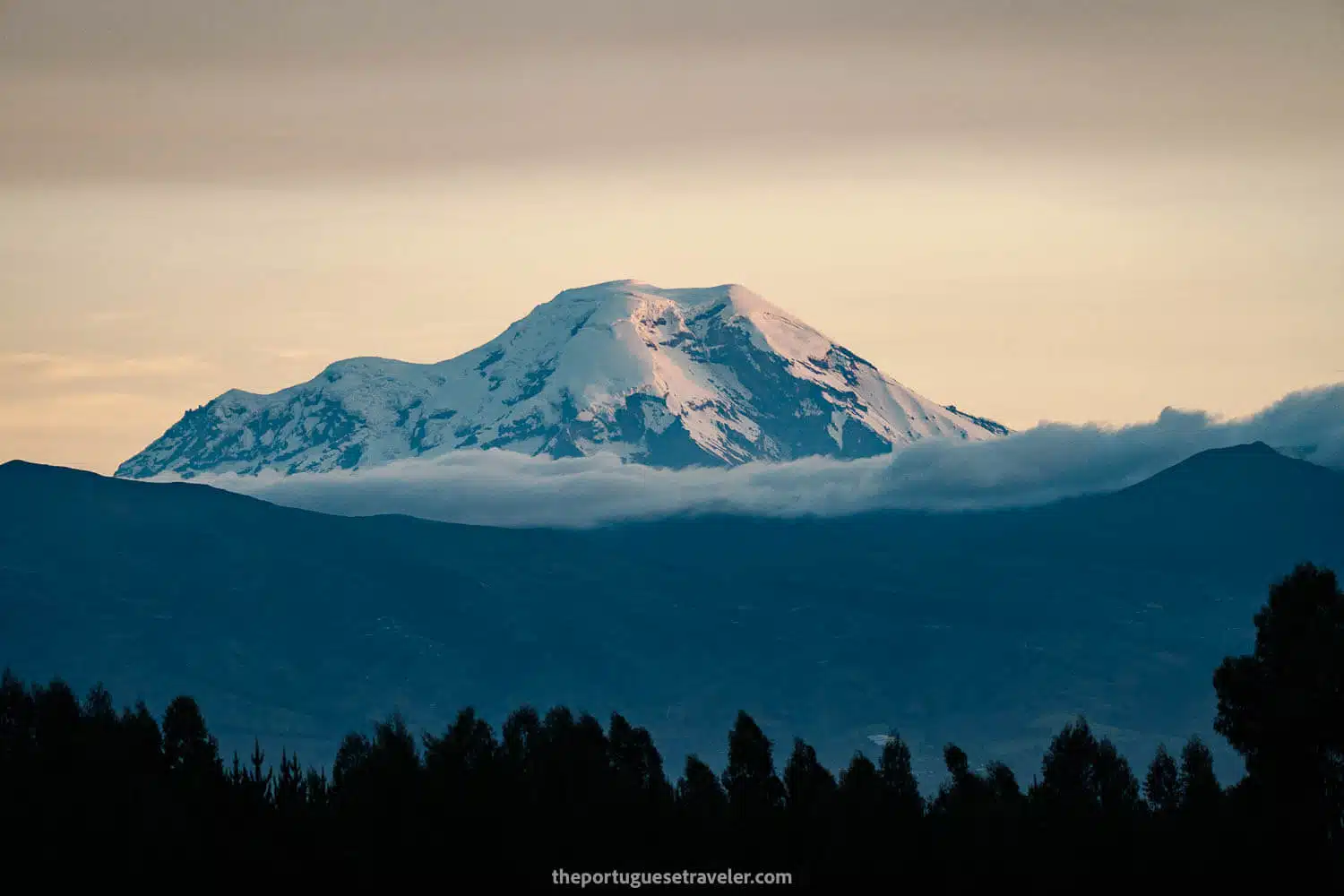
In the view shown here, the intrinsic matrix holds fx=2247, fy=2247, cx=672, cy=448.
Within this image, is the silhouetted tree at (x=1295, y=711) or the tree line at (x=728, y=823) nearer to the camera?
the tree line at (x=728, y=823)

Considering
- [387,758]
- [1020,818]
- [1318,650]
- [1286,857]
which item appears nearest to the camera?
[1286,857]

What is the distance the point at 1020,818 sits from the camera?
14788 centimetres

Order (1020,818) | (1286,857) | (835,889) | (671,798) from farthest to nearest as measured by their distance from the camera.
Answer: (671,798) < (1020,818) < (835,889) < (1286,857)

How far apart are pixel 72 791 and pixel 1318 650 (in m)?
77.5

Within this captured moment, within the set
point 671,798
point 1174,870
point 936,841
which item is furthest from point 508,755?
point 1174,870

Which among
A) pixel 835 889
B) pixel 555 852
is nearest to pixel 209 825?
pixel 555 852

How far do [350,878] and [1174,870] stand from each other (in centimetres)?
4577

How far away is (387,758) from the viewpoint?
158 m

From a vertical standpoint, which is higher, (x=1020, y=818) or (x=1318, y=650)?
(x=1318, y=650)

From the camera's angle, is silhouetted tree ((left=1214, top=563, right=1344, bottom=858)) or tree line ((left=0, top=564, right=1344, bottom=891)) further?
silhouetted tree ((left=1214, top=563, right=1344, bottom=858))

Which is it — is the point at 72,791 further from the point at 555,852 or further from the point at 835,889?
the point at 835,889

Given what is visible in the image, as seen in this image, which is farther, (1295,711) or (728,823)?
(728,823)

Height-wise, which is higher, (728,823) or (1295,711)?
(1295,711)

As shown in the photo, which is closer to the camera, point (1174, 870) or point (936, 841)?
point (1174, 870)
